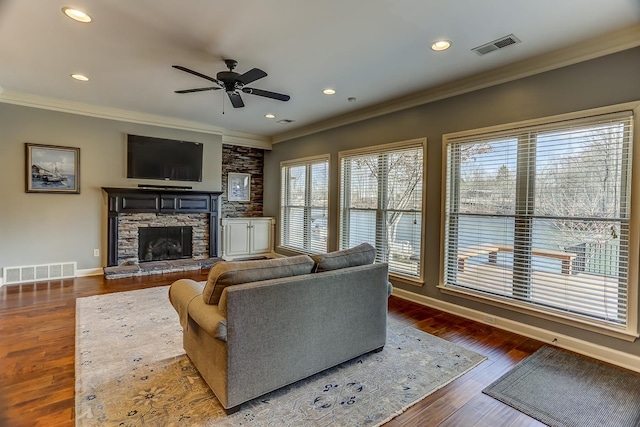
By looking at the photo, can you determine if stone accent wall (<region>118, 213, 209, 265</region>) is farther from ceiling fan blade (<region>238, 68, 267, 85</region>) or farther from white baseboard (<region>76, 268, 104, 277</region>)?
ceiling fan blade (<region>238, 68, 267, 85</region>)

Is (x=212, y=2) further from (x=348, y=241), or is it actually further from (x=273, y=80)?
(x=348, y=241)

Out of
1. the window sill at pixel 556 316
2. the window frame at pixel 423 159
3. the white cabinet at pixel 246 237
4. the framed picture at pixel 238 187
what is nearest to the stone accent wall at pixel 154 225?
the white cabinet at pixel 246 237

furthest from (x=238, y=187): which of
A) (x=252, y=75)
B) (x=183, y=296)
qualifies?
(x=183, y=296)

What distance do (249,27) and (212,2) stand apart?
1.25 feet

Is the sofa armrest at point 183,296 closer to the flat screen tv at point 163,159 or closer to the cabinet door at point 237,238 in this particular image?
the flat screen tv at point 163,159

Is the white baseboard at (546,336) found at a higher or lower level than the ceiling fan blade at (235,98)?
lower

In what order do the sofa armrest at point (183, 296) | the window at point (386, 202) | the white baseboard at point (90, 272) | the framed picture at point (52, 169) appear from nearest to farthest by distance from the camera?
the sofa armrest at point (183, 296) < the window at point (386, 202) < the framed picture at point (52, 169) < the white baseboard at point (90, 272)

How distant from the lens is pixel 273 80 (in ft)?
12.4

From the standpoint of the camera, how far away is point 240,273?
6.66 ft

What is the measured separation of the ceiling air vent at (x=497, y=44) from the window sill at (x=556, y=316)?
8.09ft

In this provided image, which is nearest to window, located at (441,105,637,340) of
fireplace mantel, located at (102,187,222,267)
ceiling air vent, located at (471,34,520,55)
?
ceiling air vent, located at (471,34,520,55)

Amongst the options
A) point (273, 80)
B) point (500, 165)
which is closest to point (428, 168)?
point (500, 165)

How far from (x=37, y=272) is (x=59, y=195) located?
1.19m

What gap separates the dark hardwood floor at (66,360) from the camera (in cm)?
194
